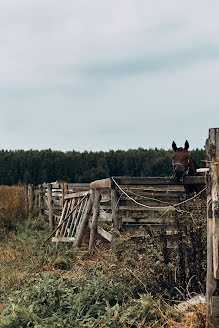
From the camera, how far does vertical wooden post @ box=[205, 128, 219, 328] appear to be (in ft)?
13.1

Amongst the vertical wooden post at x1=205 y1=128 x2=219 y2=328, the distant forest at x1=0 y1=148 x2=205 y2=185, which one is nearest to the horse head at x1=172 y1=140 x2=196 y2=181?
the vertical wooden post at x1=205 y1=128 x2=219 y2=328

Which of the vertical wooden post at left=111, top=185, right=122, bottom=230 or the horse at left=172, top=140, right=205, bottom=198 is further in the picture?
the horse at left=172, top=140, right=205, bottom=198

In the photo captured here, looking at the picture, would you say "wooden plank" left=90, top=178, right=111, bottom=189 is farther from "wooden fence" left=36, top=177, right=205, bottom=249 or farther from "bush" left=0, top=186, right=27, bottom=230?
"bush" left=0, top=186, right=27, bottom=230

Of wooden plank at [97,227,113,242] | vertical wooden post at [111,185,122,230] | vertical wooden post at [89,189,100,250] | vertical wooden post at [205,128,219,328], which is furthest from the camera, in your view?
vertical wooden post at [89,189,100,250]

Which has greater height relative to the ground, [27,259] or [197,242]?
[197,242]

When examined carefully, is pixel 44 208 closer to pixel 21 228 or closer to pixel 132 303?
pixel 21 228

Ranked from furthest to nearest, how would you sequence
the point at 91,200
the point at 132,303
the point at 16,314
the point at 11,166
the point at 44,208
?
the point at 11,166, the point at 44,208, the point at 91,200, the point at 132,303, the point at 16,314

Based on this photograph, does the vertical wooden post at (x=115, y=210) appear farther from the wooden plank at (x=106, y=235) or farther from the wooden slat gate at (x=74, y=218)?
the wooden slat gate at (x=74, y=218)

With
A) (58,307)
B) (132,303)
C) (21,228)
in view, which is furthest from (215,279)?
(21,228)

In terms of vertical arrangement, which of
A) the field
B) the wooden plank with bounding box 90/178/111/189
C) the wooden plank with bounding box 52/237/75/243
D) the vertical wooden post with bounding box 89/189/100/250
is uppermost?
the wooden plank with bounding box 90/178/111/189

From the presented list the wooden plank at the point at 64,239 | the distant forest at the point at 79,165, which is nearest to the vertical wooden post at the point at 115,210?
the wooden plank at the point at 64,239

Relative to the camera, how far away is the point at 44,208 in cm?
1861

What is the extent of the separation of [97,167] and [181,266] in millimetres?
52806

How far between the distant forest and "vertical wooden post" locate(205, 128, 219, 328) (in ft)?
158
